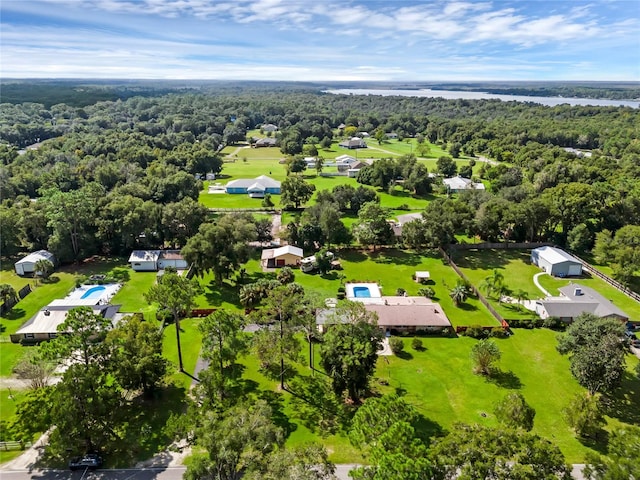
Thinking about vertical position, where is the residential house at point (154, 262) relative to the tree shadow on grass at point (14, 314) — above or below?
above

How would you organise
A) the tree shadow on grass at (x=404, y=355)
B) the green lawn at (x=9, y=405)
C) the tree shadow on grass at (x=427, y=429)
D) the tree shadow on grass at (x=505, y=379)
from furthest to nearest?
the tree shadow on grass at (x=404, y=355), the tree shadow on grass at (x=505, y=379), the tree shadow on grass at (x=427, y=429), the green lawn at (x=9, y=405)

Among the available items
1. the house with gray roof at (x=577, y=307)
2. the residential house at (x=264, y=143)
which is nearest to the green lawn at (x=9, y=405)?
the house with gray roof at (x=577, y=307)

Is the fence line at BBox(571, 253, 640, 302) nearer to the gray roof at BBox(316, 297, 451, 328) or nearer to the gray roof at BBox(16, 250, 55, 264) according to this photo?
the gray roof at BBox(316, 297, 451, 328)

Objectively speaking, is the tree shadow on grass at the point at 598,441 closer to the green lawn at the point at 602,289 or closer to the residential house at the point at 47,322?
the green lawn at the point at 602,289

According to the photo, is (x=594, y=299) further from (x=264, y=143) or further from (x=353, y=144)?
(x=264, y=143)

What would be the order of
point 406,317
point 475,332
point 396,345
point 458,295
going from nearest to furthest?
1. point 396,345
2. point 475,332
3. point 406,317
4. point 458,295

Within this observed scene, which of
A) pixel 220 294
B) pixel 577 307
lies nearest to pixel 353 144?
pixel 220 294

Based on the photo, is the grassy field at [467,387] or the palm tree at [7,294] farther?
the palm tree at [7,294]
